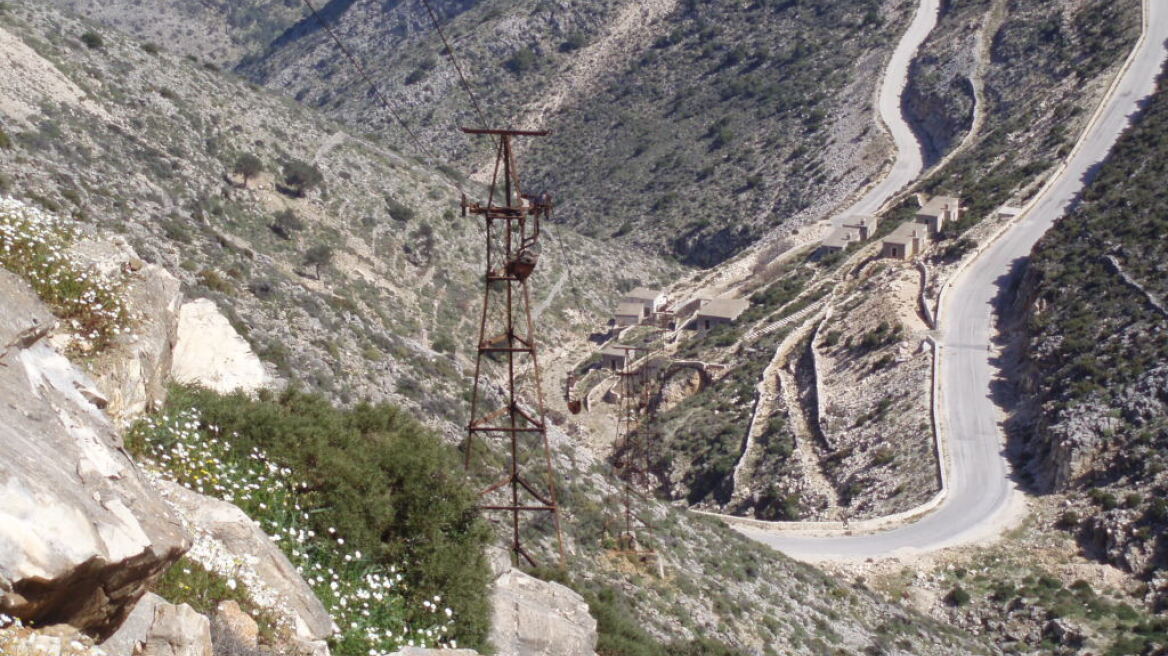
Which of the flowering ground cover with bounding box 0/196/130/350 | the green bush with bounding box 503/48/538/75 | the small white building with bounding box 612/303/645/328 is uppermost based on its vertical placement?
the green bush with bounding box 503/48/538/75

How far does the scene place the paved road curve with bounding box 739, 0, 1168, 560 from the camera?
124 feet

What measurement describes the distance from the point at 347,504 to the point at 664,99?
91795mm

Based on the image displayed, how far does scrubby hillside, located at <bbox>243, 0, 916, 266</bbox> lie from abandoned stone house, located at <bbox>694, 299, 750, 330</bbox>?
16.3 metres

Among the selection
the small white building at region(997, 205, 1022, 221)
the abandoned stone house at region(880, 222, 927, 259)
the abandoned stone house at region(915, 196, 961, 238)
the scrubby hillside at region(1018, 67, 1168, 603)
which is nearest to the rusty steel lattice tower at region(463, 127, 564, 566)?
the scrubby hillside at region(1018, 67, 1168, 603)

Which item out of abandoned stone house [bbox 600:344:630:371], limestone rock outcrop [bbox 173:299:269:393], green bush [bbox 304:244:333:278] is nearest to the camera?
limestone rock outcrop [bbox 173:299:269:393]

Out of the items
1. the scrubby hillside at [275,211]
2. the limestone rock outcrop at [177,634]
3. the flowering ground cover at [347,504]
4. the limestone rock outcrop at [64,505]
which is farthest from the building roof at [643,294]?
the limestone rock outcrop at [177,634]

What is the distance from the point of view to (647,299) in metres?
64.2

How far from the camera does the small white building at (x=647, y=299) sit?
63688 millimetres

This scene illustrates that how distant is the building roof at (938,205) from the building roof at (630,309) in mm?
15800

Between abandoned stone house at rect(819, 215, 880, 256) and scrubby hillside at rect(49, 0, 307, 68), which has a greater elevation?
scrubby hillside at rect(49, 0, 307, 68)

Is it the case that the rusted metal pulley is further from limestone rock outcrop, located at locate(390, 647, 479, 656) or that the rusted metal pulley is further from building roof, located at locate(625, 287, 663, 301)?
building roof, located at locate(625, 287, 663, 301)

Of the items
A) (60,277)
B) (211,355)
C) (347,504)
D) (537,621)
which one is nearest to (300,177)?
(211,355)

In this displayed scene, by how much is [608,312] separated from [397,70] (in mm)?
59333

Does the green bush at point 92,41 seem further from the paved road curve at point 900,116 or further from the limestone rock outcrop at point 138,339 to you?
the paved road curve at point 900,116
